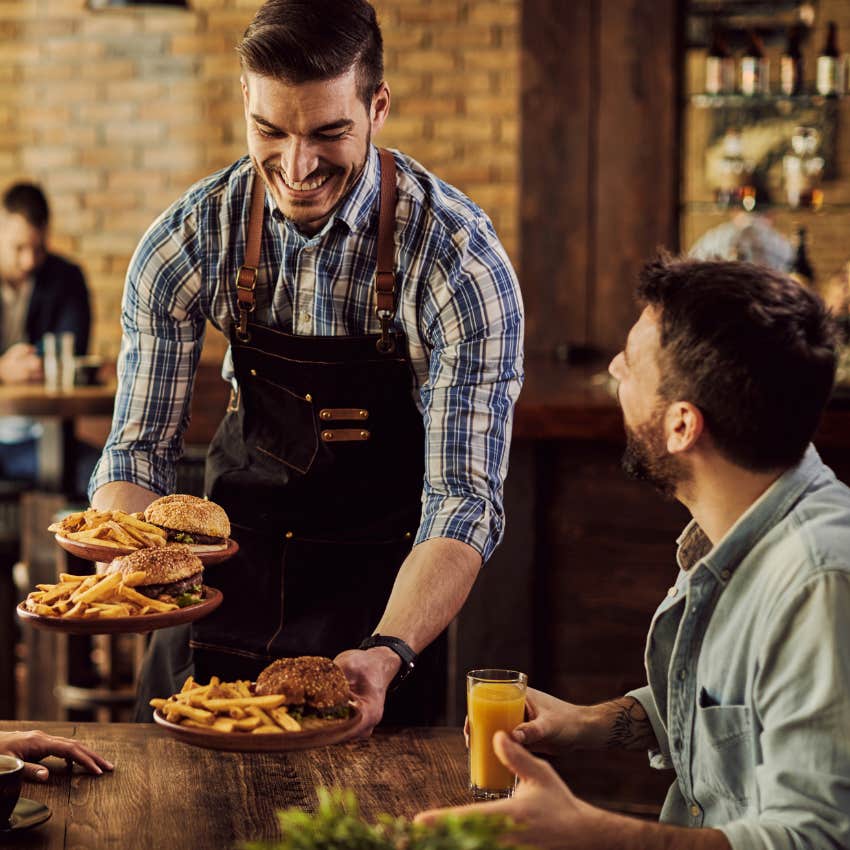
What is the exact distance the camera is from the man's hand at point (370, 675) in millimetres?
1630

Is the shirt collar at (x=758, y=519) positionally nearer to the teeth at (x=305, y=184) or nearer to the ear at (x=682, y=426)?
the ear at (x=682, y=426)

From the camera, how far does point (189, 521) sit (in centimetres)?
182

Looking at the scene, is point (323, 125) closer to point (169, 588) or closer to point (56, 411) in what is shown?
point (169, 588)

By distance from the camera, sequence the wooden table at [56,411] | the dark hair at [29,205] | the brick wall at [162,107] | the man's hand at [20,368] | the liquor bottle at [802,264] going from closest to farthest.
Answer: the wooden table at [56,411] < the man's hand at [20,368] < the liquor bottle at [802,264] < the dark hair at [29,205] < the brick wall at [162,107]

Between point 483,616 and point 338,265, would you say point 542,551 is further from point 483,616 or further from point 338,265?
point 338,265

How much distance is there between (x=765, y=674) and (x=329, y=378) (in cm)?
101

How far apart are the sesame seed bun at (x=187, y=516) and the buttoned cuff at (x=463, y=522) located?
0.34 m

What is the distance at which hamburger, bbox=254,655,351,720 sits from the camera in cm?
151

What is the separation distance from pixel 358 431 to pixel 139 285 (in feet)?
1.43

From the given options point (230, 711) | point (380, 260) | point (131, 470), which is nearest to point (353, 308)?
point (380, 260)

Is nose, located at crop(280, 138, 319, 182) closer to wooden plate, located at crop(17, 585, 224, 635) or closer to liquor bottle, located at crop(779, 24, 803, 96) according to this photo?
wooden plate, located at crop(17, 585, 224, 635)

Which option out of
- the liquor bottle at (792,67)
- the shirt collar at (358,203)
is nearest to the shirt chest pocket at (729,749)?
the shirt collar at (358,203)

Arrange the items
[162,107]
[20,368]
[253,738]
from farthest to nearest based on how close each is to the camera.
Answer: [162,107], [20,368], [253,738]

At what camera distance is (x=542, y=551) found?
3.63 m
